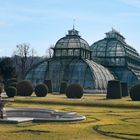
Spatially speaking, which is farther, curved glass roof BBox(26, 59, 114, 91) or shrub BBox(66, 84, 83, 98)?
curved glass roof BBox(26, 59, 114, 91)

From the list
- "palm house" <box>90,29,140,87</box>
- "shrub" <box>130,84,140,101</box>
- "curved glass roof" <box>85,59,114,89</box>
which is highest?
"palm house" <box>90,29,140,87</box>

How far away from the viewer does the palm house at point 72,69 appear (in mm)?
67938

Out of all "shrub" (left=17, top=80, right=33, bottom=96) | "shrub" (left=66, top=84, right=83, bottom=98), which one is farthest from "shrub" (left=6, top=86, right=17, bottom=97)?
"shrub" (left=66, top=84, right=83, bottom=98)

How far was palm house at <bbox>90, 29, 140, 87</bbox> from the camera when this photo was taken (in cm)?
7900

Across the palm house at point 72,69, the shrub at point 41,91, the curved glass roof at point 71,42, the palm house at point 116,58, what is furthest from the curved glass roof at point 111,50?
the shrub at point 41,91

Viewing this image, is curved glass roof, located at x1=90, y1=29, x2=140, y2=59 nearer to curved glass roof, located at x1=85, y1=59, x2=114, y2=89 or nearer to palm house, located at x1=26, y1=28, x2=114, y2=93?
palm house, located at x1=26, y1=28, x2=114, y2=93

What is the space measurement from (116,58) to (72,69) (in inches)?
640

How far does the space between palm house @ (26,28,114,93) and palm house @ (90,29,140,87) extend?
4553 millimetres

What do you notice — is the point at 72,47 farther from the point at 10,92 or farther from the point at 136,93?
the point at 136,93

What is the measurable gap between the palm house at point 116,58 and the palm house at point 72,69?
455 cm

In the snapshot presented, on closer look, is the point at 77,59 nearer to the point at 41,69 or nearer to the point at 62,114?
the point at 41,69

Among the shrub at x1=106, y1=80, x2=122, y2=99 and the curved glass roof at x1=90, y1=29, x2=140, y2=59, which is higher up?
the curved glass roof at x1=90, y1=29, x2=140, y2=59

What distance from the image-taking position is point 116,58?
83188mm

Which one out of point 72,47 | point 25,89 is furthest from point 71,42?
point 25,89
